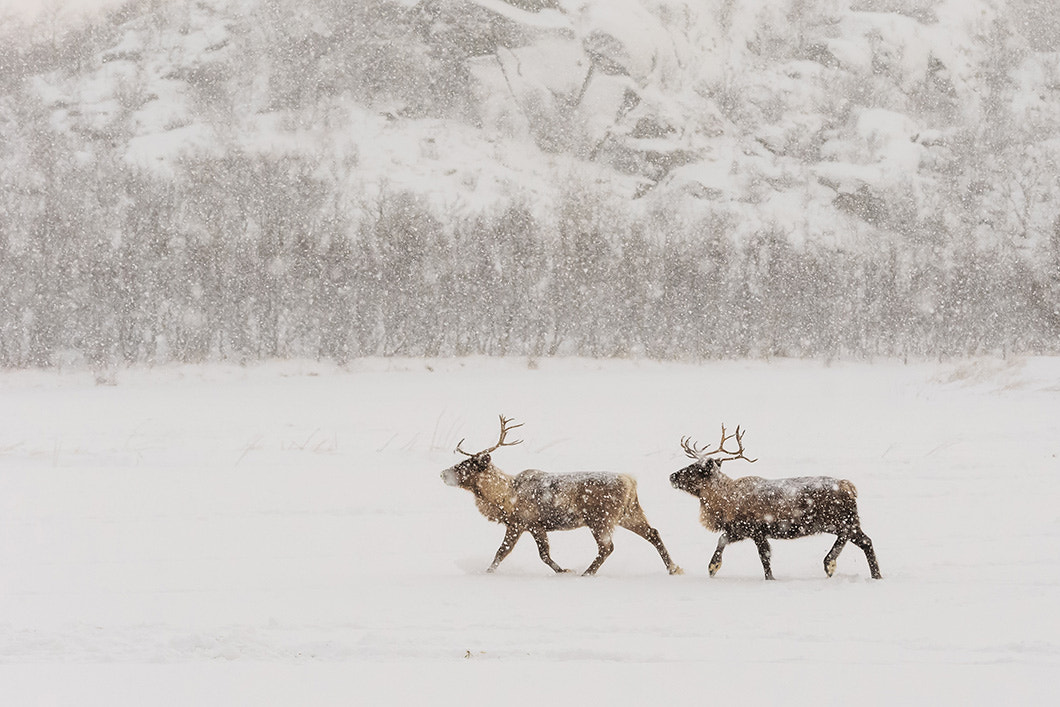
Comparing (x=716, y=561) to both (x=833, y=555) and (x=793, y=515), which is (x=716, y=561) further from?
(x=833, y=555)

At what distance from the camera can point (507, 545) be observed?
7.91 metres

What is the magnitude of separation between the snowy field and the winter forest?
1073 inches

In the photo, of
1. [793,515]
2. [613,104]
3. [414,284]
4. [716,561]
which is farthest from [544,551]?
[613,104]

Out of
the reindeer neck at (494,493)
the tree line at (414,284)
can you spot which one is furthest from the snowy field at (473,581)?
the tree line at (414,284)

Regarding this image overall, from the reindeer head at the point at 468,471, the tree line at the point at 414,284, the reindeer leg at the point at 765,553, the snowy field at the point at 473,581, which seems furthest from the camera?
the tree line at the point at 414,284

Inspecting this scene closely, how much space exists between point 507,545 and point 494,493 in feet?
1.70

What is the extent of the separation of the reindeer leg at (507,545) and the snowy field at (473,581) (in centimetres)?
14

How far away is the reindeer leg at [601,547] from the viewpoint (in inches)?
305

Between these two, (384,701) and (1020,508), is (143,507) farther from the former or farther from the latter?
(1020,508)

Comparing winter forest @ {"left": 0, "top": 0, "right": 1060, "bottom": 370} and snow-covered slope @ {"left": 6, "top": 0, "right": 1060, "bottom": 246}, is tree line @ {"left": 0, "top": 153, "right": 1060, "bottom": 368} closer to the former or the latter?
Answer: winter forest @ {"left": 0, "top": 0, "right": 1060, "bottom": 370}

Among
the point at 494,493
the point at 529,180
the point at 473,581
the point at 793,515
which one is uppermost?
the point at 529,180

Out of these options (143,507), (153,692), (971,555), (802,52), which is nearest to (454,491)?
(143,507)

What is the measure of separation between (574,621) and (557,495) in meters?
2.03

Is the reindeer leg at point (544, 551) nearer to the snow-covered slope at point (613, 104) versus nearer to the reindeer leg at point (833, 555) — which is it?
the reindeer leg at point (833, 555)
